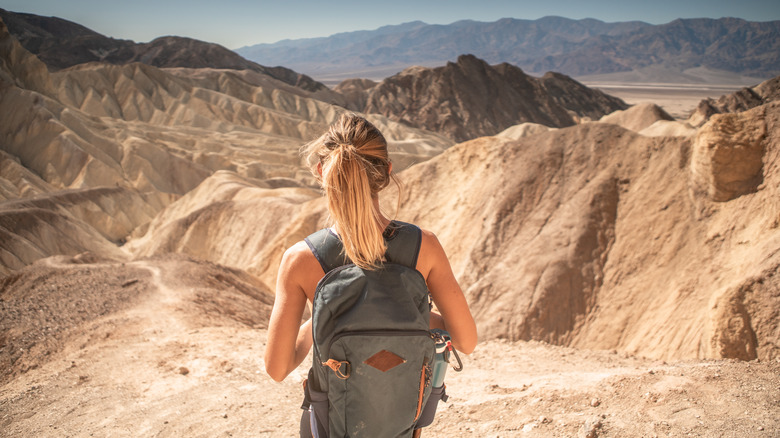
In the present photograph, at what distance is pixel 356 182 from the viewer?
70.4 inches

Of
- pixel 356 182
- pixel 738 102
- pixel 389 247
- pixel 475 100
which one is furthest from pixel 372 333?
pixel 475 100

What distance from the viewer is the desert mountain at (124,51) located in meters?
89.6

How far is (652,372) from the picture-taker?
184 inches

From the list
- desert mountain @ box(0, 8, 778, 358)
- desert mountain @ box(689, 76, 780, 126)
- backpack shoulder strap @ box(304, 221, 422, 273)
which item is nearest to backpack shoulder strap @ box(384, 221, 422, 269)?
backpack shoulder strap @ box(304, 221, 422, 273)

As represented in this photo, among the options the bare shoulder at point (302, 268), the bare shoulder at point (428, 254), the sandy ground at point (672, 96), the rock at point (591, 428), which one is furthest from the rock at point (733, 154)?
the sandy ground at point (672, 96)

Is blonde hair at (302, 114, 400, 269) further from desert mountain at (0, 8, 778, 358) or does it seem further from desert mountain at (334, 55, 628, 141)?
desert mountain at (334, 55, 628, 141)

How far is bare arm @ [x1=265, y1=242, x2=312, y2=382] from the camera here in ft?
5.99

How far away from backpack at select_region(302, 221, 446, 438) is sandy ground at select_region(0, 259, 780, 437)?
89.5 inches

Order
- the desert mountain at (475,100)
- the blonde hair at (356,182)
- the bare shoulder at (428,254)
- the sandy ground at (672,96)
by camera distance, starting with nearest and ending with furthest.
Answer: the blonde hair at (356,182), the bare shoulder at (428,254), the desert mountain at (475,100), the sandy ground at (672,96)

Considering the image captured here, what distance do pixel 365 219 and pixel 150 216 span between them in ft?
116

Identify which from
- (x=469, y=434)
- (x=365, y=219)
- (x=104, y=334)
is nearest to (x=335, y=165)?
(x=365, y=219)

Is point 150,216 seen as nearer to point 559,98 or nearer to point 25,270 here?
point 25,270

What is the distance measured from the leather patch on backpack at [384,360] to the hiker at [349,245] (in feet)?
0.06

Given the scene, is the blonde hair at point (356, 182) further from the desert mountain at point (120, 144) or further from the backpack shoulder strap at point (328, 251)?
the desert mountain at point (120, 144)
